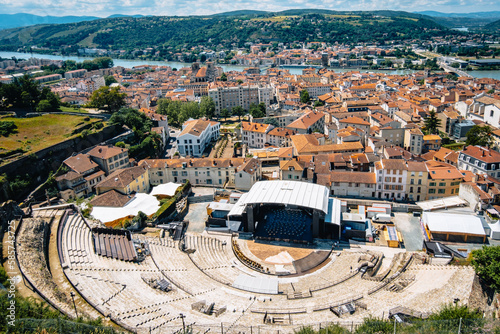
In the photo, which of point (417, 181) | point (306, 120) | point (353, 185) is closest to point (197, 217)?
point (353, 185)

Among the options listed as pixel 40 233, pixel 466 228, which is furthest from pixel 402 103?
pixel 40 233

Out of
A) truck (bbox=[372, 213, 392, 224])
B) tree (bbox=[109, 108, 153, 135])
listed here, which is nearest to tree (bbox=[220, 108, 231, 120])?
tree (bbox=[109, 108, 153, 135])

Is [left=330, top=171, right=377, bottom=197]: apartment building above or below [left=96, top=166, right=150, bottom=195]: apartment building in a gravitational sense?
below

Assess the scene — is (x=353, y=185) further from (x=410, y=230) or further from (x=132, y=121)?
(x=132, y=121)

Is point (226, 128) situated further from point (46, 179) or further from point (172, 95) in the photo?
point (46, 179)

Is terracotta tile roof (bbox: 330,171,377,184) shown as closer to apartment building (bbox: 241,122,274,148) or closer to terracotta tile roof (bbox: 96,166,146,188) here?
apartment building (bbox: 241,122,274,148)

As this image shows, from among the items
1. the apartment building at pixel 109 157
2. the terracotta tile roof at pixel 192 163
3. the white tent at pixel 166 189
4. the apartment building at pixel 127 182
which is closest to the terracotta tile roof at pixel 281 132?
the terracotta tile roof at pixel 192 163

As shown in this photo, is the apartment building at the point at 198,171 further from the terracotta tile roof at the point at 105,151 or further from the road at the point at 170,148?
the road at the point at 170,148
